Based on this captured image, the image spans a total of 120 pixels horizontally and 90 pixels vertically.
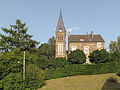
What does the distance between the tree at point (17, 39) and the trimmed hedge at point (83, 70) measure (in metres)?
12.5

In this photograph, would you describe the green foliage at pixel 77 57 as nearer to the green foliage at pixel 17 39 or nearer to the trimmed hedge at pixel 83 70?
the trimmed hedge at pixel 83 70

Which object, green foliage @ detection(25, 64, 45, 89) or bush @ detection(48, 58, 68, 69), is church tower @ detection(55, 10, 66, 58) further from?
green foliage @ detection(25, 64, 45, 89)

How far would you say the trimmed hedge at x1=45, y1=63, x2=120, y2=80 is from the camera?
30969mm

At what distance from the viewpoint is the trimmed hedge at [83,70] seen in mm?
30969

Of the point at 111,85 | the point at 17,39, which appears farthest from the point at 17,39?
the point at 111,85

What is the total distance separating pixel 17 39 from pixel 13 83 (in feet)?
60.1

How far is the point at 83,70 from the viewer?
31266 millimetres

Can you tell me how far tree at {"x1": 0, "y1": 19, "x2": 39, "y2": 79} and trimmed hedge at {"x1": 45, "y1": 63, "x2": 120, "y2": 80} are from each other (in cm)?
1248

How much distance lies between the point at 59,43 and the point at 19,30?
43.9 ft

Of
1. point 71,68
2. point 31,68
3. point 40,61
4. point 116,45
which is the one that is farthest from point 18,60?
point 116,45

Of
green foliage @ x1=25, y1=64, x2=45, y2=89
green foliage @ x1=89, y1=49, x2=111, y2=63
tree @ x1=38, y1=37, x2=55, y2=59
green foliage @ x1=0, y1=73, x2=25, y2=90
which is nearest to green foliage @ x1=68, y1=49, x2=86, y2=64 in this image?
green foliage @ x1=89, y1=49, x2=111, y2=63

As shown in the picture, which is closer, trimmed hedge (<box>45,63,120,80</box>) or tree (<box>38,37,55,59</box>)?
trimmed hedge (<box>45,63,120,80</box>)

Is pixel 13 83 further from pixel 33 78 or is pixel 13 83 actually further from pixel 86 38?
pixel 86 38

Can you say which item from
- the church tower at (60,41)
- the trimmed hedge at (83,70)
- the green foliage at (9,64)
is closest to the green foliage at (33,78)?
the green foliage at (9,64)
